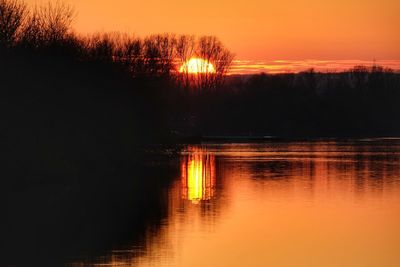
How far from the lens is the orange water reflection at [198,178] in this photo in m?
36.3

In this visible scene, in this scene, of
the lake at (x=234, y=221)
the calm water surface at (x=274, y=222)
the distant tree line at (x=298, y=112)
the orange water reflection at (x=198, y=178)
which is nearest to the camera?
the calm water surface at (x=274, y=222)

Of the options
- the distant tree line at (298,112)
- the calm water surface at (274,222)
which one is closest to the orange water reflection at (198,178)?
the calm water surface at (274,222)

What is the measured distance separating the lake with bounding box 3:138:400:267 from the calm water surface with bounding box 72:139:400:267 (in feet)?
0.09

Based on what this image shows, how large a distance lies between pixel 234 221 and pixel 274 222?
3.69ft

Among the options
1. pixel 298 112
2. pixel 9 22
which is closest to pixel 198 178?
pixel 9 22

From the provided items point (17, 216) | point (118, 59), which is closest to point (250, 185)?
point (17, 216)

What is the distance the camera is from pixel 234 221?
1078 inches

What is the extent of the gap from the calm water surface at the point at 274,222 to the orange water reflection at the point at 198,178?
0.15ft

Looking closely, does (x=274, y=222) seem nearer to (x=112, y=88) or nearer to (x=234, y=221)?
(x=234, y=221)

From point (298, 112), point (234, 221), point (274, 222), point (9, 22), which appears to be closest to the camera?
point (274, 222)

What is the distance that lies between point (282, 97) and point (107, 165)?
312 feet

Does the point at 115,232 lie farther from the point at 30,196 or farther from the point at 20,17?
the point at 20,17

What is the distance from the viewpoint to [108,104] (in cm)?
5509

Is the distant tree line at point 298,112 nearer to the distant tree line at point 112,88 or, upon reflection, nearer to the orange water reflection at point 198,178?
the distant tree line at point 112,88
